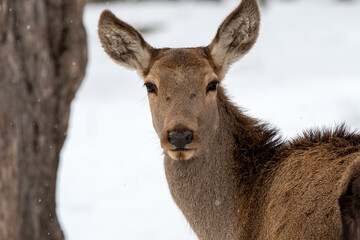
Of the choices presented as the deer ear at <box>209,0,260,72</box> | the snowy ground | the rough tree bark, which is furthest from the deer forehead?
the rough tree bark

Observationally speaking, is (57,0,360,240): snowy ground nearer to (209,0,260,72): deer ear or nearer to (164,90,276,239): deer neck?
(164,90,276,239): deer neck

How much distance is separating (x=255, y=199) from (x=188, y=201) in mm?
658

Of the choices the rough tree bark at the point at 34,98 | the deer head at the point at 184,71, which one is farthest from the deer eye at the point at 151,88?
the rough tree bark at the point at 34,98

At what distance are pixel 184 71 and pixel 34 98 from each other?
1556 millimetres

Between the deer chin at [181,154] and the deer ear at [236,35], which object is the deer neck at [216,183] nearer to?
the deer chin at [181,154]

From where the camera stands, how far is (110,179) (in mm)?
10461

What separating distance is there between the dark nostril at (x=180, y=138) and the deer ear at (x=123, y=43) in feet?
4.10

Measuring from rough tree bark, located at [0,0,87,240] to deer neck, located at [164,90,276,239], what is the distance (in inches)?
50.1

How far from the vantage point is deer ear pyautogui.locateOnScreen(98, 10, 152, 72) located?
6043 millimetres

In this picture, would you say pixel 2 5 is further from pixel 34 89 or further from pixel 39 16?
pixel 34 89

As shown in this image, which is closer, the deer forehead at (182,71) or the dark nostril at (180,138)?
the dark nostril at (180,138)

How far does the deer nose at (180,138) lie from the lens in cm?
513

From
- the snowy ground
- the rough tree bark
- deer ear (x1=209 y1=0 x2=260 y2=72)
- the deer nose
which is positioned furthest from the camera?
the snowy ground

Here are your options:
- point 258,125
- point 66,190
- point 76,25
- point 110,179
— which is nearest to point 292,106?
point 110,179
